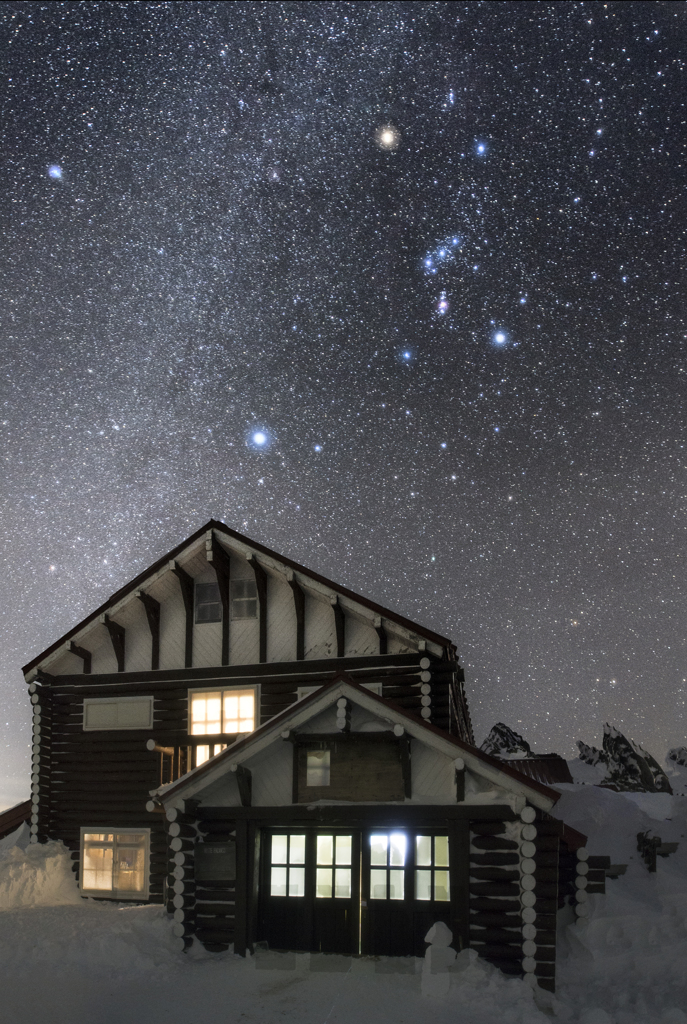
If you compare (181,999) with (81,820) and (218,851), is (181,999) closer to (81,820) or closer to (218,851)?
(218,851)

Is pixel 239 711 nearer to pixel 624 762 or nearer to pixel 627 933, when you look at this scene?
pixel 627 933

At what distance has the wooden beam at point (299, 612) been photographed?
2131 centimetres

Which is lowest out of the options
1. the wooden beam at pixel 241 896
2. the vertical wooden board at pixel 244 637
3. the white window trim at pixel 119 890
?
the white window trim at pixel 119 890

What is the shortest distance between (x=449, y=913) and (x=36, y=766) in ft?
43.4

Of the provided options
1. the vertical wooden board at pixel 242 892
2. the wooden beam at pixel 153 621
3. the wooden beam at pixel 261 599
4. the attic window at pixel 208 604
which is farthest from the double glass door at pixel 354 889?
the wooden beam at pixel 153 621

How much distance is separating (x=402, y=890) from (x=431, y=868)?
684 millimetres

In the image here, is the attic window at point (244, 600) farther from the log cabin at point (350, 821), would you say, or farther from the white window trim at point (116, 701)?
the white window trim at point (116, 701)

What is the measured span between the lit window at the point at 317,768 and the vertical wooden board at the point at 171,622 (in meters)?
7.64

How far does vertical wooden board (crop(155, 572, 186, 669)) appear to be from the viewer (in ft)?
74.0

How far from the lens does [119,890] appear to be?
21297mm

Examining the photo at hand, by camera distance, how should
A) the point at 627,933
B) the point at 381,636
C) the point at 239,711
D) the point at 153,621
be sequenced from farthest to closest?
the point at 153,621
the point at 239,711
the point at 381,636
the point at 627,933

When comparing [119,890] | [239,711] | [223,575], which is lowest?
[119,890]

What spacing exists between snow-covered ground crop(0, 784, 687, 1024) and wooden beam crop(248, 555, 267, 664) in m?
6.91

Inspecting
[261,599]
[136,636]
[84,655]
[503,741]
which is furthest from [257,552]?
[503,741]
